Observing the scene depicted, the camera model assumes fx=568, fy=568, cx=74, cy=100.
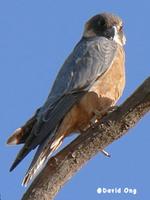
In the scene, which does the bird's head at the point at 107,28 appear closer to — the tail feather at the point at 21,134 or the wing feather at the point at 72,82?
the wing feather at the point at 72,82

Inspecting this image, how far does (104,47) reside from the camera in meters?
6.74

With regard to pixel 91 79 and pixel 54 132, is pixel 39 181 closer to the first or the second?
pixel 54 132

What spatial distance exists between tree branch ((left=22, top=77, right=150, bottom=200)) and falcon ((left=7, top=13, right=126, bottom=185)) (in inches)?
18.2

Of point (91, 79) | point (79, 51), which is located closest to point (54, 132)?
point (91, 79)

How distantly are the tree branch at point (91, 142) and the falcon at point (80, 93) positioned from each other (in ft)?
1.51

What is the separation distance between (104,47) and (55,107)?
1.28 meters

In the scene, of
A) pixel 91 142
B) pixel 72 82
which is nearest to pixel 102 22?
pixel 72 82

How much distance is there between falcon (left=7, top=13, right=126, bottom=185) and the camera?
17.3ft

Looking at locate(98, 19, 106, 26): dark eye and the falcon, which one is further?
locate(98, 19, 106, 26): dark eye

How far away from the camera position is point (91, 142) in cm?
476

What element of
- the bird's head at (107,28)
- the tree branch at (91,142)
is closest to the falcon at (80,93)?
the bird's head at (107,28)

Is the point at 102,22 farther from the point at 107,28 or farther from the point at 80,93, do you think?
the point at 80,93

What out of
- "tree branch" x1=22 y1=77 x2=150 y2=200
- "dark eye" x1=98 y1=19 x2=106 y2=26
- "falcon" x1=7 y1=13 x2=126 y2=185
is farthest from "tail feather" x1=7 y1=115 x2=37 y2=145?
"dark eye" x1=98 y1=19 x2=106 y2=26

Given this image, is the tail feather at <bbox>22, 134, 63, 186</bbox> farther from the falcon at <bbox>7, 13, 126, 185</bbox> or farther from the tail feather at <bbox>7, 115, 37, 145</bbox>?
the tail feather at <bbox>7, 115, 37, 145</bbox>
